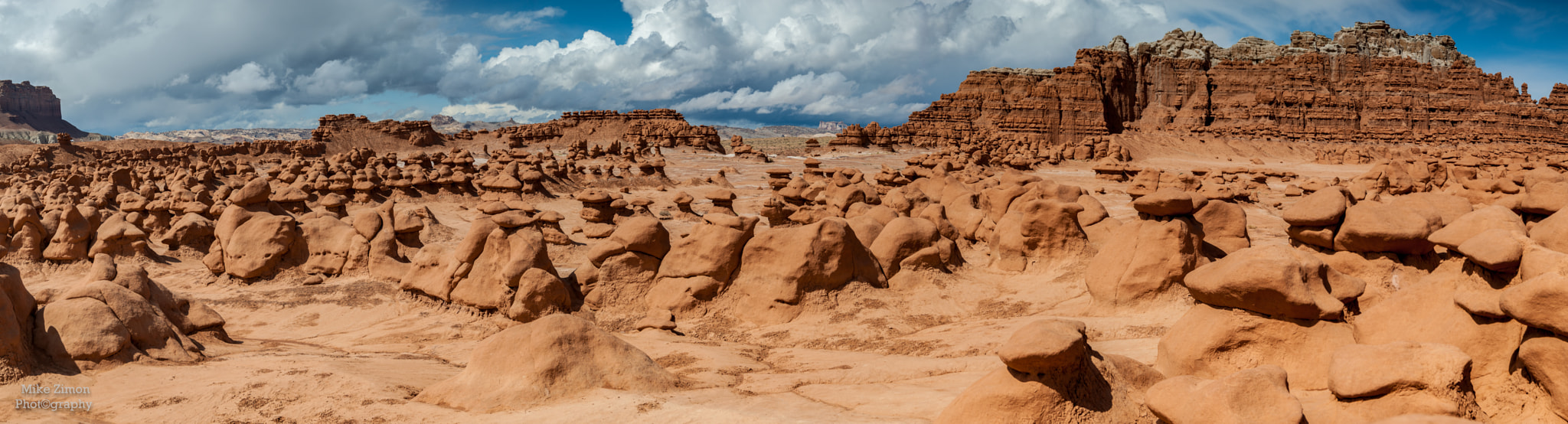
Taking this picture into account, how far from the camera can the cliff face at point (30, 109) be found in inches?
3693

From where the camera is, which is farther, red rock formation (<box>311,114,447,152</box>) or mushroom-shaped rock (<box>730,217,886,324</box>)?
red rock formation (<box>311,114,447,152</box>)

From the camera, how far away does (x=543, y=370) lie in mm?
→ 6051

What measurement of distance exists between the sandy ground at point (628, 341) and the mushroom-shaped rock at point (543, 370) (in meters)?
0.17

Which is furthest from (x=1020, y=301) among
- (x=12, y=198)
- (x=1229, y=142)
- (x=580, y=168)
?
(x=1229, y=142)

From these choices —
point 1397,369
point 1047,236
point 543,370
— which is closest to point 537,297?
point 543,370

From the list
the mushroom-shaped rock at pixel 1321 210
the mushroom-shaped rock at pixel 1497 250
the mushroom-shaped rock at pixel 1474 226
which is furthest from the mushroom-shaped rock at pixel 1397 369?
the mushroom-shaped rock at pixel 1321 210

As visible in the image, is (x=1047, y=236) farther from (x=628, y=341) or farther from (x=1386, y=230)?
(x=628, y=341)

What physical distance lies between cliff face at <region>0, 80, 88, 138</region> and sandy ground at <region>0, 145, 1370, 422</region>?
360 feet

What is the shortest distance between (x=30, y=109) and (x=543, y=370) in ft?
420

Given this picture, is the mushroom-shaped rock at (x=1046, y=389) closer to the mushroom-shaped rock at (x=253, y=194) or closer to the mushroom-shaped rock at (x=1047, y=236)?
the mushroom-shaped rock at (x=1047, y=236)

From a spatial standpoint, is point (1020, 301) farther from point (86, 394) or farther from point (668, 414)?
point (86, 394)

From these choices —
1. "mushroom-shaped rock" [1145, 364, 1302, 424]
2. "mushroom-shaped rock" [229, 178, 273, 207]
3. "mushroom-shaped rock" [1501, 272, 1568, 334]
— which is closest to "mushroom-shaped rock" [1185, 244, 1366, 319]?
"mushroom-shaped rock" [1501, 272, 1568, 334]

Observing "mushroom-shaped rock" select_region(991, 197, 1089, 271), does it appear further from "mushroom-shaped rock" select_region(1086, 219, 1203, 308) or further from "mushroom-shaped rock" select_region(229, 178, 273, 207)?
"mushroom-shaped rock" select_region(229, 178, 273, 207)

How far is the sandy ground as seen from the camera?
547 centimetres
